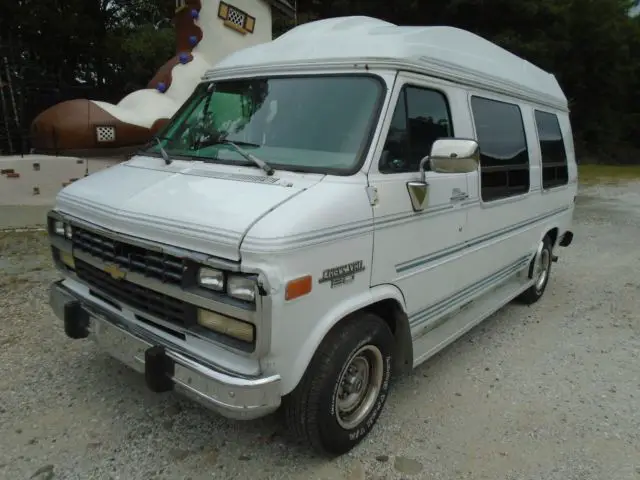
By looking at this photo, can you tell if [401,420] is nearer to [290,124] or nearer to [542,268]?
[290,124]

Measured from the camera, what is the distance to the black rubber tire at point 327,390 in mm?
2885

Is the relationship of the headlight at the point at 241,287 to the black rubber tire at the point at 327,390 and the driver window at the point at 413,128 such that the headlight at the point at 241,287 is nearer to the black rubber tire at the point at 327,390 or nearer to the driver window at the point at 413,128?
A: the black rubber tire at the point at 327,390

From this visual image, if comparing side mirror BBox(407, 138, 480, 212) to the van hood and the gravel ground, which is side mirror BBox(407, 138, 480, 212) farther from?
the gravel ground

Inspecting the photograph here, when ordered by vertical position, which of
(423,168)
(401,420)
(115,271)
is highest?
(423,168)

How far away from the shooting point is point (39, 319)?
16.5 ft

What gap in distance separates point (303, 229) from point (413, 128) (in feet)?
4.25

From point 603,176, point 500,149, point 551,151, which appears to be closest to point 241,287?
point 500,149

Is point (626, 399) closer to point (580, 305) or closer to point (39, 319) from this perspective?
point (580, 305)

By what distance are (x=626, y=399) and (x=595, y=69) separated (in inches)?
1171

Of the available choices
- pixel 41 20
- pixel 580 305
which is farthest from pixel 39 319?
pixel 41 20

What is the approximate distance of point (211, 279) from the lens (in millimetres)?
2660

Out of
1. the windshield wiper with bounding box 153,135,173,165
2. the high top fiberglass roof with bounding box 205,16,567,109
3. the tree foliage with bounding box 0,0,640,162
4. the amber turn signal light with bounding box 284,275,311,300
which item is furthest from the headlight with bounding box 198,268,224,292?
the tree foliage with bounding box 0,0,640,162

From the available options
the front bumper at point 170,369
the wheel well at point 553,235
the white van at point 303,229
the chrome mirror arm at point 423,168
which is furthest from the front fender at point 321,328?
the wheel well at point 553,235

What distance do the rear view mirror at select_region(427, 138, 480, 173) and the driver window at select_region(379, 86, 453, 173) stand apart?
0.20 meters
